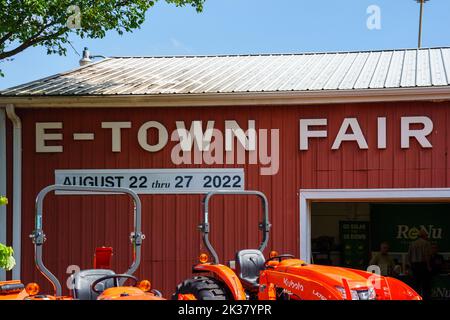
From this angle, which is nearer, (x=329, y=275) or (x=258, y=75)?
(x=329, y=275)

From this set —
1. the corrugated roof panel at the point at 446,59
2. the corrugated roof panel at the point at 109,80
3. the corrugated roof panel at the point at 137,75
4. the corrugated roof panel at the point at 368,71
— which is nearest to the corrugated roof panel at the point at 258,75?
the corrugated roof panel at the point at 368,71

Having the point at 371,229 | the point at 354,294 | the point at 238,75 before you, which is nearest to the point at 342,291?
the point at 354,294

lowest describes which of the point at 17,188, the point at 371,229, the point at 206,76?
the point at 371,229

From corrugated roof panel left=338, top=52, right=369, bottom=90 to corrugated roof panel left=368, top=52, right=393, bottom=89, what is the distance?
35 cm

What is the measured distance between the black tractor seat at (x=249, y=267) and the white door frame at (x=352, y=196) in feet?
11.4

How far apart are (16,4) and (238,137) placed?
4685 mm

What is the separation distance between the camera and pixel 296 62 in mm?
17000

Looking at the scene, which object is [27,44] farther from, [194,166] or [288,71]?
[288,71]

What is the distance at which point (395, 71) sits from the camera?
14398mm

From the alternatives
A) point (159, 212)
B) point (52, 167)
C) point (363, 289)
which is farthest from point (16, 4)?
point (363, 289)

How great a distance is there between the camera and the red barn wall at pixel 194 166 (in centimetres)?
1230

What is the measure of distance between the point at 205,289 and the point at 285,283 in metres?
0.96

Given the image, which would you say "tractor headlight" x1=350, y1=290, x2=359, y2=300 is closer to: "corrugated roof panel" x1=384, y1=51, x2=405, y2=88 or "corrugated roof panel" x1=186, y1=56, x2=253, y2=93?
"corrugated roof panel" x1=384, y1=51, x2=405, y2=88

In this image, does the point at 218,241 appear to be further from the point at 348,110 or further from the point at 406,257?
the point at 406,257
